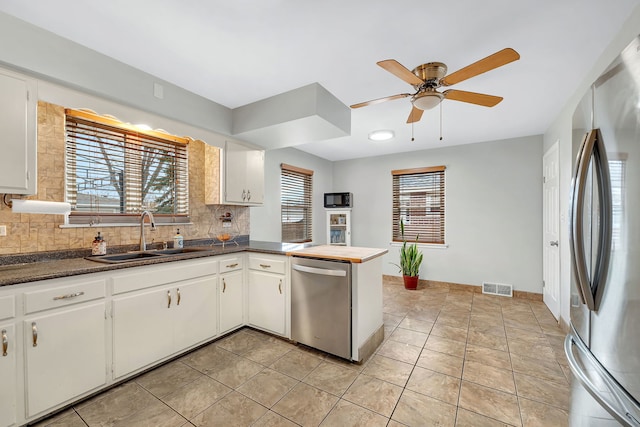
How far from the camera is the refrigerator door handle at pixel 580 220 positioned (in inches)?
36.9

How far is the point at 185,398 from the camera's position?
5.95ft

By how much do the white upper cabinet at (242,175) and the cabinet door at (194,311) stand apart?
102 cm

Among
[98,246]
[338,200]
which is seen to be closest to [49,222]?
[98,246]

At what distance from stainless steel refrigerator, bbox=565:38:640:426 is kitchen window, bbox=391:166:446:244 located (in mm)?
3774

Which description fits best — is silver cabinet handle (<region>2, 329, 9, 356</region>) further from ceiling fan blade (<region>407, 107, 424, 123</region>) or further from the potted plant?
the potted plant

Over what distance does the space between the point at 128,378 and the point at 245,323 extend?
1083mm

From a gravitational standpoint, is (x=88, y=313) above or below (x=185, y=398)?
above

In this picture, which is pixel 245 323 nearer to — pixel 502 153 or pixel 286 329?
pixel 286 329

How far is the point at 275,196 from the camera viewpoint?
4.28 m

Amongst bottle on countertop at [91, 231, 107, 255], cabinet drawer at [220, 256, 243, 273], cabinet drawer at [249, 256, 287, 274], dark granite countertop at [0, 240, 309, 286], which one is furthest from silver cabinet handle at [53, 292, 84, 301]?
cabinet drawer at [249, 256, 287, 274]

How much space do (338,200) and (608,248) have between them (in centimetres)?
452

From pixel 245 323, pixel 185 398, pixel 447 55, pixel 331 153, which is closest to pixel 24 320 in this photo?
pixel 185 398

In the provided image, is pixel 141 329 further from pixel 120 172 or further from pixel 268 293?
pixel 120 172

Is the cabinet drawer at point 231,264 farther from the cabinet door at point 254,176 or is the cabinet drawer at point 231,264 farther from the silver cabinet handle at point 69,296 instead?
the silver cabinet handle at point 69,296
